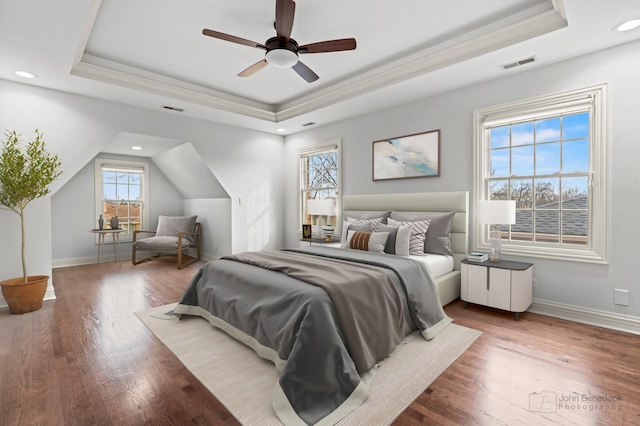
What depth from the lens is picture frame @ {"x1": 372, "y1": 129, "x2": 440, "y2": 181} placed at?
4051 mm

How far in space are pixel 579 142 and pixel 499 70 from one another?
3.46 feet

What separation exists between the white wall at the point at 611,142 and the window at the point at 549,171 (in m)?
0.09

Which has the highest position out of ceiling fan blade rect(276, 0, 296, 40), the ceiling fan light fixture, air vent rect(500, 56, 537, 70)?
air vent rect(500, 56, 537, 70)

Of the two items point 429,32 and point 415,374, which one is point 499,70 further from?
point 415,374

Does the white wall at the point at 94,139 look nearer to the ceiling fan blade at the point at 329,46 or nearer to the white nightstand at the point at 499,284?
the ceiling fan blade at the point at 329,46

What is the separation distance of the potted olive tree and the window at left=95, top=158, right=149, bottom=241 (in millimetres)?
2832

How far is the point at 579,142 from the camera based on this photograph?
10.2 ft

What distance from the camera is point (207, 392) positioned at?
6.26 ft

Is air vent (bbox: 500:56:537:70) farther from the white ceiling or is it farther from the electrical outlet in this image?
the electrical outlet

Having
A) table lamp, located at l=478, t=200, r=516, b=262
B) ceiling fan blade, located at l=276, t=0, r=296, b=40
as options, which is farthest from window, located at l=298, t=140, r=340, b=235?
ceiling fan blade, located at l=276, t=0, r=296, b=40

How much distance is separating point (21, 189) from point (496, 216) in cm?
475

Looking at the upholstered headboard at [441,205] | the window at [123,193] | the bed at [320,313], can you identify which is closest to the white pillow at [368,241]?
the bed at [320,313]

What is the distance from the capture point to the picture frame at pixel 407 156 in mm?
4051

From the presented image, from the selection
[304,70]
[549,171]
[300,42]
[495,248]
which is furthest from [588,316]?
[300,42]
